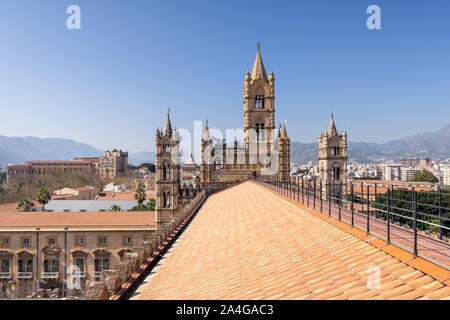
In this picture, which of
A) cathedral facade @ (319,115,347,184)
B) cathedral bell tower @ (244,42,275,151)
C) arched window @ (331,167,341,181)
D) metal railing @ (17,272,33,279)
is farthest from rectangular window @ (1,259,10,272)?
arched window @ (331,167,341,181)

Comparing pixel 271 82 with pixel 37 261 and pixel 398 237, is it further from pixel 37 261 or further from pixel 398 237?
pixel 398 237

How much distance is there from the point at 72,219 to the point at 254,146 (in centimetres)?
3071

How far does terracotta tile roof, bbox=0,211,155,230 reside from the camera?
1714 inches

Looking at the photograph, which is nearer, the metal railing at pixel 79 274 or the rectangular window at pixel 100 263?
the metal railing at pixel 79 274

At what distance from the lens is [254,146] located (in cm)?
5175

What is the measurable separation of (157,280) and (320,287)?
4647 millimetres

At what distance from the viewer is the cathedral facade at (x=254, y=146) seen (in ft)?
163

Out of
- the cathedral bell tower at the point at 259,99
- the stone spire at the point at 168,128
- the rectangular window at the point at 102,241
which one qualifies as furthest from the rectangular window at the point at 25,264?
the cathedral bell tower at the point at 259,99

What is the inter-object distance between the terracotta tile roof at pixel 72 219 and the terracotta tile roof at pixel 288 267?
36.4 meters

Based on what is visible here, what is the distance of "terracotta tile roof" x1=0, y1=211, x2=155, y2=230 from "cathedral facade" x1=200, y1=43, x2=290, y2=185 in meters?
12.0

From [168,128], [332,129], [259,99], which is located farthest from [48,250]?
[332,129]

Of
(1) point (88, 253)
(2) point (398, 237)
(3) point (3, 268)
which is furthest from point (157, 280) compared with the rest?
(3) point (3, 268)

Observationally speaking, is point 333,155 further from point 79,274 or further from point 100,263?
point 79,274

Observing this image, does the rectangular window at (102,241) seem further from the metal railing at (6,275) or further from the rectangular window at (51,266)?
the metal railing at (6,275)
